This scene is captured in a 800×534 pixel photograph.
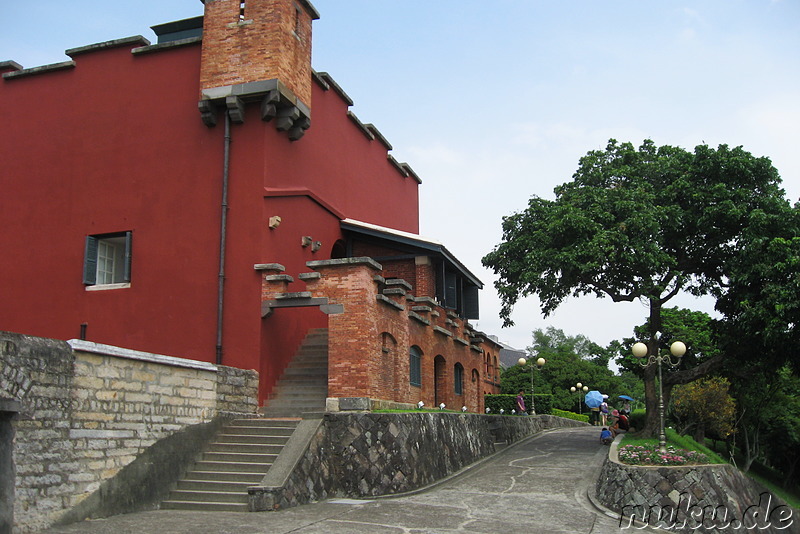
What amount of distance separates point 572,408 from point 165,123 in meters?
36.9

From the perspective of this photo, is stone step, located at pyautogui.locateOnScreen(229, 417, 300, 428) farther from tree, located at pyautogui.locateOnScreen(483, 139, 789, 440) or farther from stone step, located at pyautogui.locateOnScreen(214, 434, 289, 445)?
tree, located at pyautogui.locateOnScreen(483, 139, 789, 440)

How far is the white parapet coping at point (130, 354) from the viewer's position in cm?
966

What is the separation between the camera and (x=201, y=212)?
16.4 metres

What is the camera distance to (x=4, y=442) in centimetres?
832

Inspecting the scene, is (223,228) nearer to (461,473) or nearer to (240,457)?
(240,457)

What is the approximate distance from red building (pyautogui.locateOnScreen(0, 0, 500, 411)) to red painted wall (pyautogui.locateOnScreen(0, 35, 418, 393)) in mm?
38

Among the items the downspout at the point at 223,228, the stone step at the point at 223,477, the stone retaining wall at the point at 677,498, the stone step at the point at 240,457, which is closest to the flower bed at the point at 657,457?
the stone retaining wall at the point at 677,498

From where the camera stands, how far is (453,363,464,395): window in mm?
21578

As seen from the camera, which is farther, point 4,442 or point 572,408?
point 572,408

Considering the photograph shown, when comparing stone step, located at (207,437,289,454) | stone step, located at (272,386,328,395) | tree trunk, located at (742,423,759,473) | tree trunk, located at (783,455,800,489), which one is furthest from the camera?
tree trunk, located at (783,455,800,489)

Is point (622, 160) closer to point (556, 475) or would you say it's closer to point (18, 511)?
point (556, 475)

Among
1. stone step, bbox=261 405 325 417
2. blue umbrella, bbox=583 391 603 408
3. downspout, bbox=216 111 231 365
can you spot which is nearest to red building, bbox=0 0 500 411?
downspout, bbox=216 111 231 365

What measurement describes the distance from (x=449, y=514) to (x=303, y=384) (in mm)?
5461

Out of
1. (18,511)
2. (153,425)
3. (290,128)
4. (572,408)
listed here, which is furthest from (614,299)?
(572,408)
